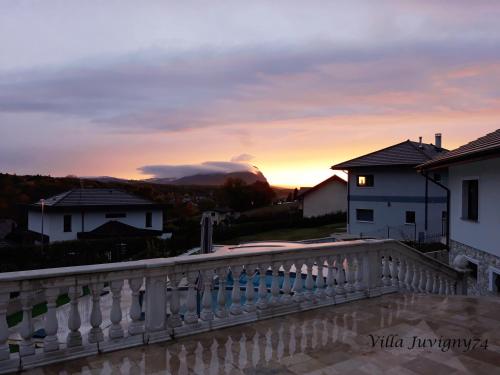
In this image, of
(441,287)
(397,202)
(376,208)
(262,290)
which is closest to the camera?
(262,290)

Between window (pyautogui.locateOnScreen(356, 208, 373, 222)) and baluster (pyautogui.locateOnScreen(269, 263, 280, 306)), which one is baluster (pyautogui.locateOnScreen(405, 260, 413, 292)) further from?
window (pyautogui.locateOnScreen(356, 208, 373, 222))

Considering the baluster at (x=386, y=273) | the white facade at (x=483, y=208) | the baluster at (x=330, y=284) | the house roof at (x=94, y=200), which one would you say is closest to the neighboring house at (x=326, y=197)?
the house roof at (x=94, y=200)

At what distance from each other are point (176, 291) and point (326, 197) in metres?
42.5

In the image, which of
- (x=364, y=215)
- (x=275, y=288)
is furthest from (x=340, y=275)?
(x=364, y=215)

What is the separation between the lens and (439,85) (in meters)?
12.9

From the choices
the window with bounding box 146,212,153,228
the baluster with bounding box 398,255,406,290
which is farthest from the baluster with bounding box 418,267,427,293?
the window with bounding box 146,212,153,228

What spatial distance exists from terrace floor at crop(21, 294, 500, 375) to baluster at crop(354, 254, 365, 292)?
63 centimetres

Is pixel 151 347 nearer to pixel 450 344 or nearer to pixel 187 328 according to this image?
pixel 187 328

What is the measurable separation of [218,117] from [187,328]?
14896 millimetres

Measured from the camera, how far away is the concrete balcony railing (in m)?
3.64

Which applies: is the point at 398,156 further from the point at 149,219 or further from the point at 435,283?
the point at 149,219

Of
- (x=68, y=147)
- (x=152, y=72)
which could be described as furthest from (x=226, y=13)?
(x=68, y=147)

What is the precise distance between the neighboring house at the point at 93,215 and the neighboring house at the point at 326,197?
17668 mm

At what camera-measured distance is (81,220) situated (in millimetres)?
33375
